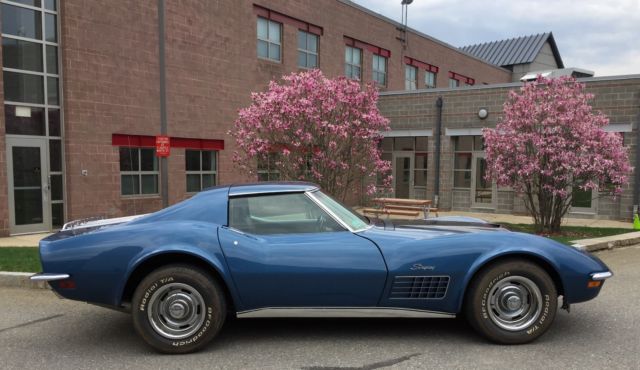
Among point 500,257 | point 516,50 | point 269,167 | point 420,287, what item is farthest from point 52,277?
point 516,50

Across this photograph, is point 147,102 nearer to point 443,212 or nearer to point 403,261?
point 443,212

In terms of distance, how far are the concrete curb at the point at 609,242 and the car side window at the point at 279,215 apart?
22.3 ft

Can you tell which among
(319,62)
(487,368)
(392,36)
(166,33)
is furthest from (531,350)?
(392,36)

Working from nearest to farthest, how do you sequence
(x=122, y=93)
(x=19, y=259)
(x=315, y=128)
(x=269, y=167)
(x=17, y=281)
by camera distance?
(x=17, y=281), (x=19, y=259), (x=315, y=128), (x=269, y=167), (x=122, y=93)

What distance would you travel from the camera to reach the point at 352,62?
21.3 meters

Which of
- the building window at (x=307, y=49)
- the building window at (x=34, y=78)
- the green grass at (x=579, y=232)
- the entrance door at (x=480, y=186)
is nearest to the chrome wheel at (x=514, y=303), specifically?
the green grass at (x=579, y=232)

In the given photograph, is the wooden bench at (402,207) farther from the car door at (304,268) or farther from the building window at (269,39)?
the car door at (304,268)

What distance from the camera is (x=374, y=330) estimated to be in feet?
14.5

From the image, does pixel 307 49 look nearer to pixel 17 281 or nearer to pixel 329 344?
pixel 17 281

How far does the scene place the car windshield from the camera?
412cm

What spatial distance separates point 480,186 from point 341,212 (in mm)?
13827

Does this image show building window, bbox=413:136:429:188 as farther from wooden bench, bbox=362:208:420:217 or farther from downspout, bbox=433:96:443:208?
wooden bench, bbox=362:208:420:217

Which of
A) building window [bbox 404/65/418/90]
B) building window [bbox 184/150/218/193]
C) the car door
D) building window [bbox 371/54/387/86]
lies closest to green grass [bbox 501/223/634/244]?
the car door

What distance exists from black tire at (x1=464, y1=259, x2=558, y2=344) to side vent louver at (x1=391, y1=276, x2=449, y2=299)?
27 centimetres
